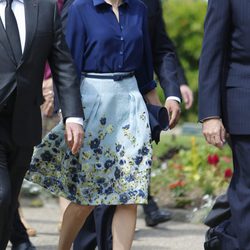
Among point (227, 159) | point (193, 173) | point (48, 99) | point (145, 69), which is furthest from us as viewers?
point (227, 159)

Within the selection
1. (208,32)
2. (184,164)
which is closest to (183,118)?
(184,164)

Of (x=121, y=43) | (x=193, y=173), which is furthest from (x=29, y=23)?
(x=193, y=173)

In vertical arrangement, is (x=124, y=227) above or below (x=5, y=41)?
below

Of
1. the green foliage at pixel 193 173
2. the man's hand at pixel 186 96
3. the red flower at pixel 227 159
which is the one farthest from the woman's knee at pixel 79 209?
the red flower at pixel 227 159

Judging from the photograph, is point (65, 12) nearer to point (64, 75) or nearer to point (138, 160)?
point (64, 75)

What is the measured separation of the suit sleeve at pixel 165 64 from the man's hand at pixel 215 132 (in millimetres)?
940

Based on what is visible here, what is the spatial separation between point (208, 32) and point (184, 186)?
3.82 meters

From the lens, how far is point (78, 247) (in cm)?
693

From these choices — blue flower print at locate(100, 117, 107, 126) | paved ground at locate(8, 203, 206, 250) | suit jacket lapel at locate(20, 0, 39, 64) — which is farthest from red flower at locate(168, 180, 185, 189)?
suit jacket lapel at locate(20, 0, 39, 64)

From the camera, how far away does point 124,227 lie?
6.38 meters

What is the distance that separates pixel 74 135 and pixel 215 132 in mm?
736

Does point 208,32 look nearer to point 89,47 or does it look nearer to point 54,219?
point 89,47

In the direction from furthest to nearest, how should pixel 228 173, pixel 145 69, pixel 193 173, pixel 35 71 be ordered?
pixel 193 173 → pixel 228 173 → pixel 145 69 → pixel 35 71

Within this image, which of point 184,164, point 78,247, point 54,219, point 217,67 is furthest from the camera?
point 184,164
